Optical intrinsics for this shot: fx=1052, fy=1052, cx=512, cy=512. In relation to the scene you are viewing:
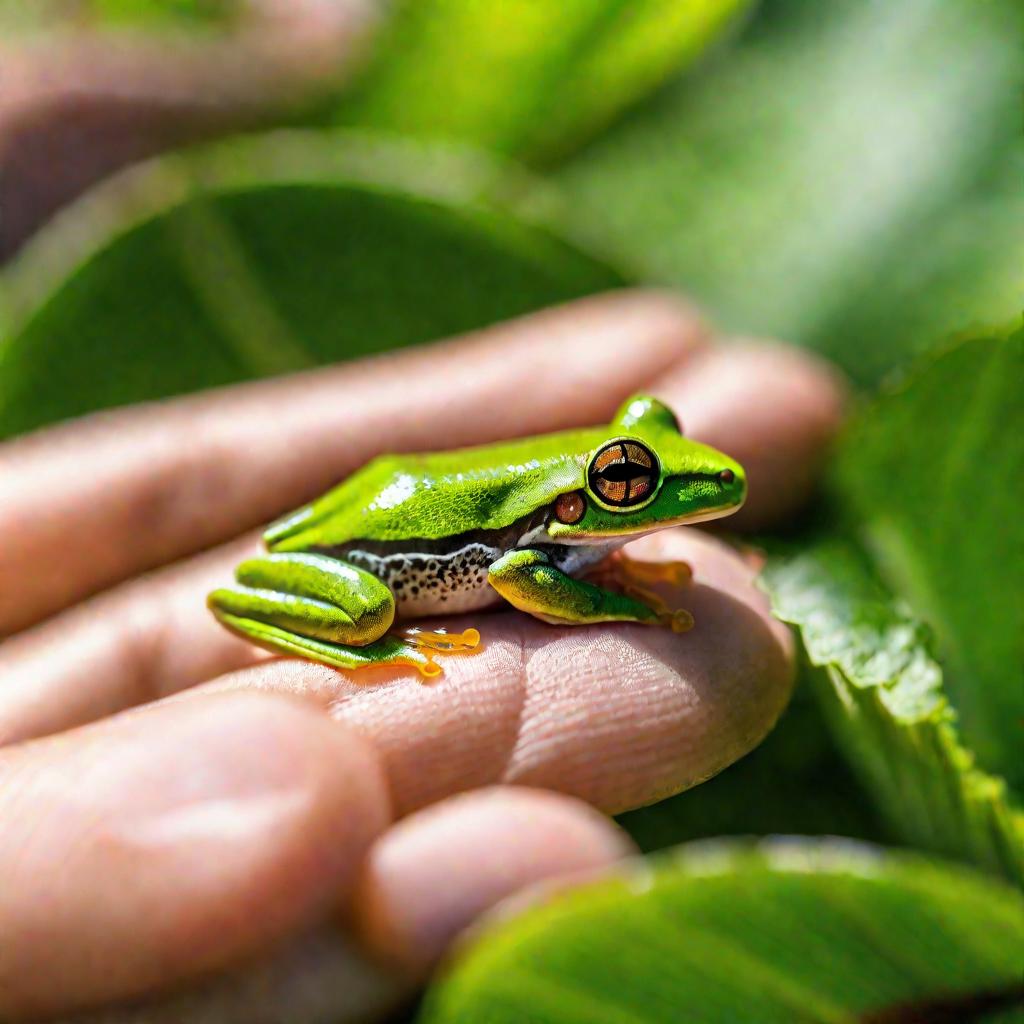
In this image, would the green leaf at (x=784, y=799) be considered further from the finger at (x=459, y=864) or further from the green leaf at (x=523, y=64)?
the green leaf at (x=523, y=64)

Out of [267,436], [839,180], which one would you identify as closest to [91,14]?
[267,436]

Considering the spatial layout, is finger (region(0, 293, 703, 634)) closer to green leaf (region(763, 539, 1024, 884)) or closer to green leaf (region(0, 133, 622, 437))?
green leaf (region(0, 133, 622, 437))

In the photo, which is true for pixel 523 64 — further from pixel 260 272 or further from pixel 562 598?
pixel 562 598

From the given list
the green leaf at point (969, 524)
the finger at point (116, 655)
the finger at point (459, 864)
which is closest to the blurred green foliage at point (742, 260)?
the green leaf at point (969, 524)

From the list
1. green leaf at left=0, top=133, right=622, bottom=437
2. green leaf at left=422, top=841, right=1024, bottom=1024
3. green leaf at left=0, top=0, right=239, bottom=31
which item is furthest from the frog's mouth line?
green leaf at left=0, top=0, right=239, bottom=31

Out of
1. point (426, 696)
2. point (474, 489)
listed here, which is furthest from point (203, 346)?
point (426, 696)

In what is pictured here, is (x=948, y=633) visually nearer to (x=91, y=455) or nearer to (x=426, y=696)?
(x=426, y=696)
